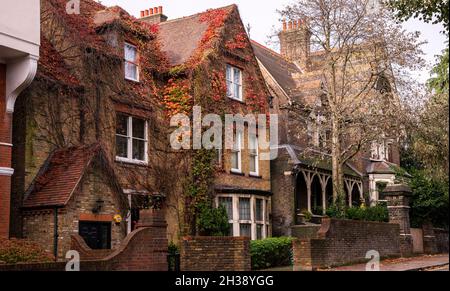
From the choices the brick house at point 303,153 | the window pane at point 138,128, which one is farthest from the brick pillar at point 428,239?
the window pane at point 138,128

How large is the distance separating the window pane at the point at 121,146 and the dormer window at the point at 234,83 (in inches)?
239

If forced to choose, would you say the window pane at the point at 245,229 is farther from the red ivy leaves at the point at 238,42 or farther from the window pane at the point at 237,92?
the red ivy leaves at the point at 238,42

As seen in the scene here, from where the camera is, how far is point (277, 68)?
3712 centimetres

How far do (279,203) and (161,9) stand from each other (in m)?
11.5

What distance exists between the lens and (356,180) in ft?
127

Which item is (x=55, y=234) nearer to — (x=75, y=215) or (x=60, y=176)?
(x=75, y=215)

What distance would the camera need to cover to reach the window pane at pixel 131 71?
984 inches

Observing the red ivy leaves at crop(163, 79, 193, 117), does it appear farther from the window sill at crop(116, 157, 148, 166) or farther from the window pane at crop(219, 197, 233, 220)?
the window pane at crop(219, 197, 233, 220)

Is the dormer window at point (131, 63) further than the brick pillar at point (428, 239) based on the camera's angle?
No

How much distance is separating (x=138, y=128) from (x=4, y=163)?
6882 millimetres

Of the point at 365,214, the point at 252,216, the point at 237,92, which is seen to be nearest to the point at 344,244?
the point at 252,216
